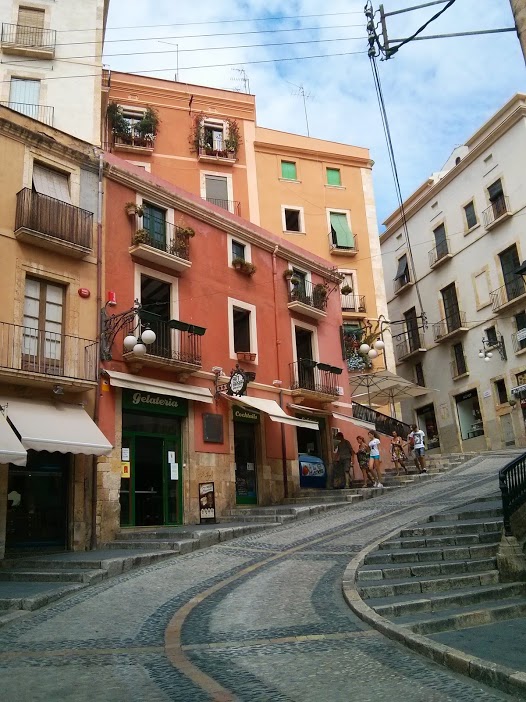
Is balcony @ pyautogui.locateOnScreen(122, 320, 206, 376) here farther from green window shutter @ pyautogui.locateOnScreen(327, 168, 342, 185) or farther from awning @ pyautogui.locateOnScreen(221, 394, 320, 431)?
green window shutter @ pyautogui.locateOnScreen(327, 168, 342, 185)

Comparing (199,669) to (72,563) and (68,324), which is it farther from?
(68,324)

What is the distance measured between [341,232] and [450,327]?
28.5 ft

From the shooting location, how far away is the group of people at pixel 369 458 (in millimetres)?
19281

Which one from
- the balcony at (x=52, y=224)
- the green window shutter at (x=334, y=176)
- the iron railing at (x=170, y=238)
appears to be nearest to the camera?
the balcony at (x=52, y=224)

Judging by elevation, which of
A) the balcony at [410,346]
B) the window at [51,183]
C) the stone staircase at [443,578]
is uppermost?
the balcony at [410,346]

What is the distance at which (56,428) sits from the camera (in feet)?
42.3

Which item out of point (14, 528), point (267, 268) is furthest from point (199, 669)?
point (267, 268)

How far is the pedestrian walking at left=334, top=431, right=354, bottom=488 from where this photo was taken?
20.5 m

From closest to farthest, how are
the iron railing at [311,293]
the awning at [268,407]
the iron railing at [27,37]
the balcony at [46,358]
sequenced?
the balcony at [46,358] < the awning at [268,407] < the iron railing at [311,293] < the iron railing at [27,37]

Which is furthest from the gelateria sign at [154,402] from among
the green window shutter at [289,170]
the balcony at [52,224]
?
the green window shutter at [289,170]

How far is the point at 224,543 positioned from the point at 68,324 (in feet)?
20.6

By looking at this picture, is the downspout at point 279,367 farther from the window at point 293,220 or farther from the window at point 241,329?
the window at point 293,220

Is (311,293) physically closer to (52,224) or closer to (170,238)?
(170,238)

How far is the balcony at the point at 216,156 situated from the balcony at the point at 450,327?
14.8 metres
